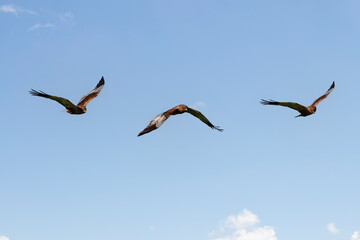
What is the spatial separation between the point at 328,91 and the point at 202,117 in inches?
604

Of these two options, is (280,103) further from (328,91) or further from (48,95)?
(48,95)

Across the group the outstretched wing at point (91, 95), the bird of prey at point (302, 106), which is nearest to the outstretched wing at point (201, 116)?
the bird of prey at point (302, 106)

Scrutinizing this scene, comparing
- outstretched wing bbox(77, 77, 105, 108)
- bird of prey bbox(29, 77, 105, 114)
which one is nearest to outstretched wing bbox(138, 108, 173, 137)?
bird of prey bbox(29, 77, 105, 114)

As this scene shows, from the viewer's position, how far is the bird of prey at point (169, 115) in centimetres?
1961

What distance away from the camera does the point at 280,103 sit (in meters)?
28.0

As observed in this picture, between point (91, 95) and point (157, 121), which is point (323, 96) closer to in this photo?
point (91, 95)

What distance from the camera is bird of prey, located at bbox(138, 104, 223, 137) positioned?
1961 centimetres

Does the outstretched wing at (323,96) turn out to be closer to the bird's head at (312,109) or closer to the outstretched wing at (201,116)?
the bird's head at (312,109)

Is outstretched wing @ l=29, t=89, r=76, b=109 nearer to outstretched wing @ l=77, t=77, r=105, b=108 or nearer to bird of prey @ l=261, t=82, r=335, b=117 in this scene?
outstretched wing @ l=77, t=77, r=105, b=108

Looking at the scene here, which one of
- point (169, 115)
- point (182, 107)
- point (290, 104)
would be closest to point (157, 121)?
point (169, 115)

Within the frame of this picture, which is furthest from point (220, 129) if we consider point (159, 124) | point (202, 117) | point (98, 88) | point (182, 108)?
point (98, 88)

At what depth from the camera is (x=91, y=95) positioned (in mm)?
32156

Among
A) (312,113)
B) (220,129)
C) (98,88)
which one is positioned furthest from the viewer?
(98,88)

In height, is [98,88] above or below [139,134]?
above
